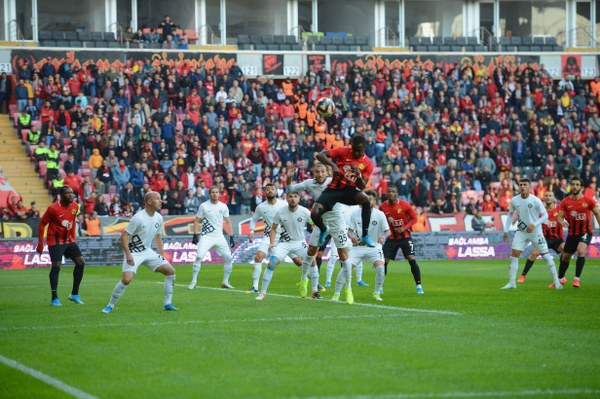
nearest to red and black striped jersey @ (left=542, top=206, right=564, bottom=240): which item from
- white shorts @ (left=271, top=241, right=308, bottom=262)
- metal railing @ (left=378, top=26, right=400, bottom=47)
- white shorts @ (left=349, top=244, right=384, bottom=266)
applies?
white shorts @ (left=349, top=244, right=384, bottom=266)

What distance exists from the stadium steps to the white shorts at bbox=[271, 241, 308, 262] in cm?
1781

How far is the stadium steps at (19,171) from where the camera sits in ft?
120

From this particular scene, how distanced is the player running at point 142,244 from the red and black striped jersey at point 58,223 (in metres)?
2.91

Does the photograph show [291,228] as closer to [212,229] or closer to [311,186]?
[311,186]

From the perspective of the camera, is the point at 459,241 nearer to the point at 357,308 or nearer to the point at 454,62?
the point at 454,62

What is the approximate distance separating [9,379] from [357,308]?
762 cm

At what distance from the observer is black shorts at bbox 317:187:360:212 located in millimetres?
16609

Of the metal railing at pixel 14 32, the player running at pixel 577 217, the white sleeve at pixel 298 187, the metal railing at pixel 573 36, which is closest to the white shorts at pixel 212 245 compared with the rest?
the white sleeve at pixel 298 187

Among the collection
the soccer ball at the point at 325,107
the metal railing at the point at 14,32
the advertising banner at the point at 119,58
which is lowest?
the soccer ball at the point at 325,107

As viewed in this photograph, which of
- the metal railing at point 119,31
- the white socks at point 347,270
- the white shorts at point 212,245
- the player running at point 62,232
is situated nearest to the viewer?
the white socks at point 347,270

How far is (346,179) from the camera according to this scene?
1656 centimetres

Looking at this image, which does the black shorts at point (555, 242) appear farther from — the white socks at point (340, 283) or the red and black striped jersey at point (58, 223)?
the red and black striped jersey at point (58, 223)

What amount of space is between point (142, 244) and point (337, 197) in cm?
325

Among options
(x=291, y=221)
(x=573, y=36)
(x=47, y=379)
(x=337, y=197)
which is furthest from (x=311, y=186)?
(x=573, y=36)
